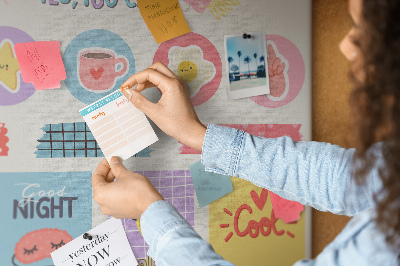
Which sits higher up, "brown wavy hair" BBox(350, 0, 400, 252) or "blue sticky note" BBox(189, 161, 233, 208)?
"brown wavy hair" BBox(350, 0, 400, 252)

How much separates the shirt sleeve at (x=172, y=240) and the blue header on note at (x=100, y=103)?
0.90ft

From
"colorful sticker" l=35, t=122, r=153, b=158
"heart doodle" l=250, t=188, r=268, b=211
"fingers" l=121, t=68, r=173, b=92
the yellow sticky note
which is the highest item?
the yellow sticky note

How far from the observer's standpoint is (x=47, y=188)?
78 centimetres

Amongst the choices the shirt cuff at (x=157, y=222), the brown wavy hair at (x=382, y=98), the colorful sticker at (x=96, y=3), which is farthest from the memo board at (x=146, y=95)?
the brown wavy hair at (x=382, y=98)

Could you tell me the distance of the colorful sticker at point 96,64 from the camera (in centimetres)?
78

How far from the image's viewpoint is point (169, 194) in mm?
824

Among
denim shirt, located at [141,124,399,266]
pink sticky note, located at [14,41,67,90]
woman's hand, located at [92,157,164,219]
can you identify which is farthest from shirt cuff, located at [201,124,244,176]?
pink sticky note, located at [14,41,67,90]

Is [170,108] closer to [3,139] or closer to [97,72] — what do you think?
[97,72]

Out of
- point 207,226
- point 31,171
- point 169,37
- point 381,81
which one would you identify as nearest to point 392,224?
point 381,81

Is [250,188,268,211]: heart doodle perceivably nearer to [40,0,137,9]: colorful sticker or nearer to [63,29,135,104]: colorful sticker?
[63,29,135,104]: colorful sticker

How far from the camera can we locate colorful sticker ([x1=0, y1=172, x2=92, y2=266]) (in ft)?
2.54

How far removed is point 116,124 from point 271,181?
34cm

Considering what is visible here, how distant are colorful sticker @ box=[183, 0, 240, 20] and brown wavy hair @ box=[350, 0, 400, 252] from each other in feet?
1.44

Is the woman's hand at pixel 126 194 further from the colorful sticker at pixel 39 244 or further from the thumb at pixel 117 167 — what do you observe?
the colorful sticker at pixel 39 244
